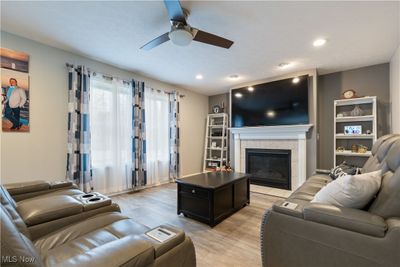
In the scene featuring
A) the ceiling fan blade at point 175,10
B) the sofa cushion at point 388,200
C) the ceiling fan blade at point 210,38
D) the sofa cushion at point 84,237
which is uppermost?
the ceiling fan blade at point 175,10

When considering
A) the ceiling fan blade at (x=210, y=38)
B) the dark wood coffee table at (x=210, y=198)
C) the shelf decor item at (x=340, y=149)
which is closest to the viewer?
the ceiling fan blade at (x=210, y=38)

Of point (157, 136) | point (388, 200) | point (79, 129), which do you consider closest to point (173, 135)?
point (157, 136)

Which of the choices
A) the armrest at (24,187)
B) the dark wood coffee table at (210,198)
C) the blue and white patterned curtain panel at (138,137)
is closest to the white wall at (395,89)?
the dark wood coffee table at (210,198)

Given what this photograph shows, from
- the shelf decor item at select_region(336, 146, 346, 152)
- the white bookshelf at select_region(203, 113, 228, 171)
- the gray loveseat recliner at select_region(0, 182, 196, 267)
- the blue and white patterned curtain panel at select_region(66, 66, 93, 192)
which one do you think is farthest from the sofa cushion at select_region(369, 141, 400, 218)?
the white bookshelf at select_region(203, 113, 228, 171)

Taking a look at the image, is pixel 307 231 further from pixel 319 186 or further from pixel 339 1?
pixel 339 1

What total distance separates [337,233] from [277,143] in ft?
10.4

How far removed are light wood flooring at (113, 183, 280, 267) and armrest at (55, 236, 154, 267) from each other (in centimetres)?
106

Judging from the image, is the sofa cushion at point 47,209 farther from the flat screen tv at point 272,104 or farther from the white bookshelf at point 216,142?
the white bookshelf at point 216,142

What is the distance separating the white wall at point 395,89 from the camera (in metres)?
2.88

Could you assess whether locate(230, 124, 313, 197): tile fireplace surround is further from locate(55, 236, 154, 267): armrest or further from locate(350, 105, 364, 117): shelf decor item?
locate(55, 236, 154, 267): armrest

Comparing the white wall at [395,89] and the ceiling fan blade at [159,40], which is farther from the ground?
the ceiling fan blade at [159,40]

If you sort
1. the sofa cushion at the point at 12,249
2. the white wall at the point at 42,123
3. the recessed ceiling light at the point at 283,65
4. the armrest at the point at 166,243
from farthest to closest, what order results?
the recessed ceiling light at the point at 283,65 < the white wall at the point at 42,123 < the armrest at the point at 166,243 < the sofa cushion at the point at 12,249

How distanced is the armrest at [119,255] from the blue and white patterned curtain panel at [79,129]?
2712mm

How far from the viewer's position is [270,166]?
438 centimetres
